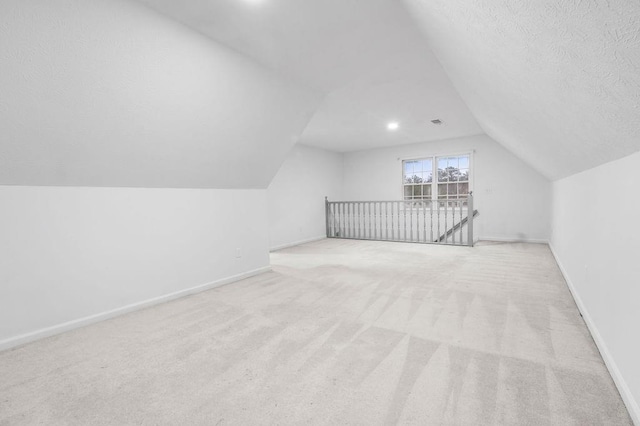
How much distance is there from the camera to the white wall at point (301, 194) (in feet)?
20.8

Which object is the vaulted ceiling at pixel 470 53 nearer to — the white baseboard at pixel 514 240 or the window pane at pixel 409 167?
the window pane at pixel 409 167

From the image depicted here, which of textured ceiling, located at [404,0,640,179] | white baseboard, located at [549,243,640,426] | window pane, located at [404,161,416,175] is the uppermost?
window pane, located at [404,161,416,175]

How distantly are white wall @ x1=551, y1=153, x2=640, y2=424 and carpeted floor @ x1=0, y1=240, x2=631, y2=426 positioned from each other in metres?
0.13

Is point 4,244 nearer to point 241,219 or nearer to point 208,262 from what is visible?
point 208,262

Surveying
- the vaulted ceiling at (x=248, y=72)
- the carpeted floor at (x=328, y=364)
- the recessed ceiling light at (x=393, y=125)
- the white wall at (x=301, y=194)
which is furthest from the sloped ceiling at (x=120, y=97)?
the white wall at (x=301, y=194)

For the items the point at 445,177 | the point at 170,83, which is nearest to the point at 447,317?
the point at 170,83

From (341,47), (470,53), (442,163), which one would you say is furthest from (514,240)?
(341,47)

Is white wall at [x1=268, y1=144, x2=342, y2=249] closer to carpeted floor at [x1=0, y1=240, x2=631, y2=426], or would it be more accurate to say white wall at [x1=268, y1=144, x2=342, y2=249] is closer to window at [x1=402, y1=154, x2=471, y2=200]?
window at [x1=402, y1=154, x2=471, y2=200]

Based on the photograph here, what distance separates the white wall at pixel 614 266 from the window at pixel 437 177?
456 cm

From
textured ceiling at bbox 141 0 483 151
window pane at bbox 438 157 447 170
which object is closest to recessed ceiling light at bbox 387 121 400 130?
textured ceiling at bbox 141 0 483 151

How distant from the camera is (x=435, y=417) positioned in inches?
A: 53.0

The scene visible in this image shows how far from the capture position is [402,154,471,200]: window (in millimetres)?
7074

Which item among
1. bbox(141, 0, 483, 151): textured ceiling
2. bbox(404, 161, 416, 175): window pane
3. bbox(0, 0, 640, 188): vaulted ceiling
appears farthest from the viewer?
bbox(404, 161, 416, 175): window pane

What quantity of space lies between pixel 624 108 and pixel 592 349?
5.29 ft
